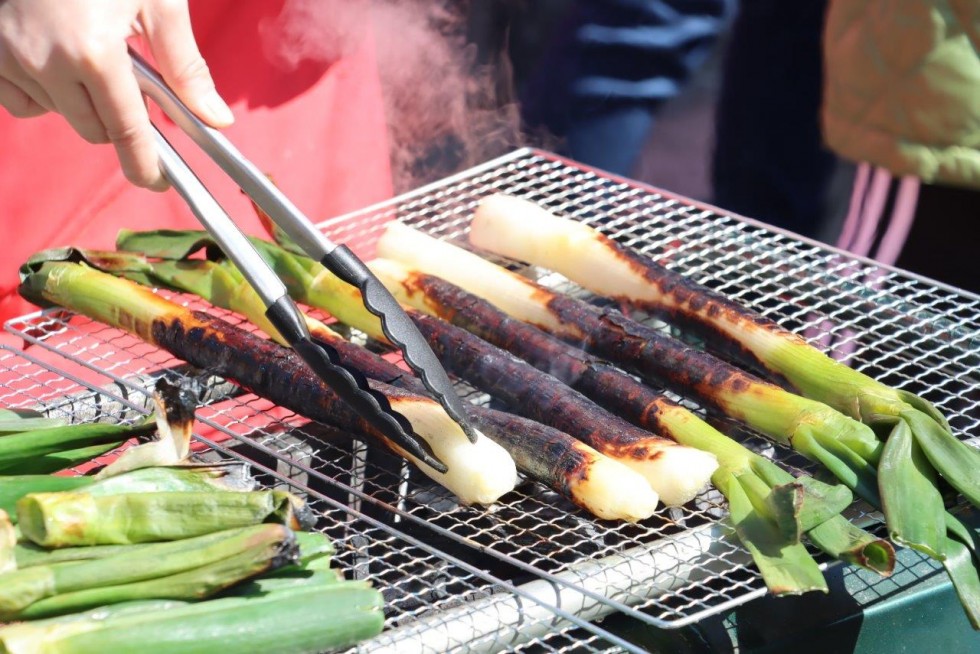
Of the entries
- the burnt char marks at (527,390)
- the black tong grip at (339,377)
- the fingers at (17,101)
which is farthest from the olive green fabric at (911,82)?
the fingers at (17,101)

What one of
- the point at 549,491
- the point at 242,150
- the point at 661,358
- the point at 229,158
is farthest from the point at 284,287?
the point at 242,150

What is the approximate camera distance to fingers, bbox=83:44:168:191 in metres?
2.19

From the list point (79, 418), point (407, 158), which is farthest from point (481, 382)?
point (407, 158)

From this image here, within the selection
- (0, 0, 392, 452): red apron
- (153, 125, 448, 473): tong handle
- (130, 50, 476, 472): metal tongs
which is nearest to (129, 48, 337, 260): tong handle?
(130, 50, 476, 472): metal tongs

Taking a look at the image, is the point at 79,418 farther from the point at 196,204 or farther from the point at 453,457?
the point at 453,457

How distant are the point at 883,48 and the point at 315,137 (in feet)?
7.34

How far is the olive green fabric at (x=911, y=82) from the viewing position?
12.9 ft

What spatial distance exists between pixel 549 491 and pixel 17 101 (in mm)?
1469

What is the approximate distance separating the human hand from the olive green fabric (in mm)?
2708

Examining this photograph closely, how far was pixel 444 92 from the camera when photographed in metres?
4.86

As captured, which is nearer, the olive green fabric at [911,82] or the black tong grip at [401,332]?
the black tong grip at [401,332]

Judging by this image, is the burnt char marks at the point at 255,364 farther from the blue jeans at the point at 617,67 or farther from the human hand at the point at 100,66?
the blue jeans at the point at 617,67

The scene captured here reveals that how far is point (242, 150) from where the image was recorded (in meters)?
4.23

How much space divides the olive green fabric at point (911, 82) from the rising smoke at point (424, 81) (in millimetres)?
1438
